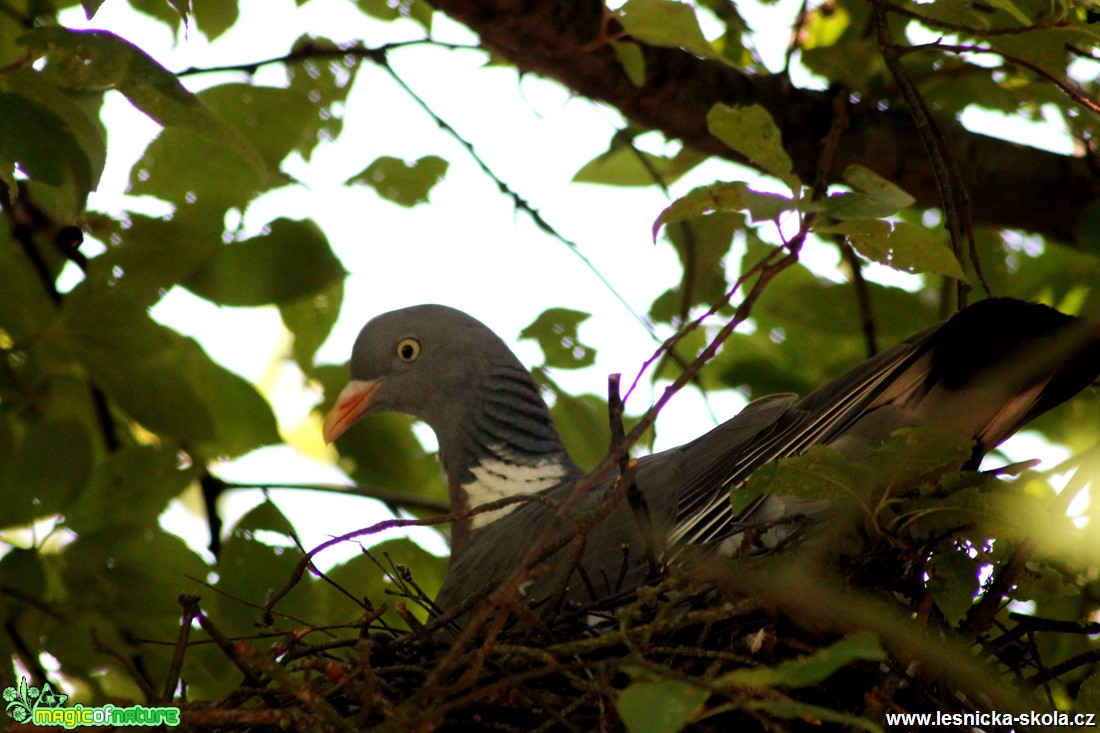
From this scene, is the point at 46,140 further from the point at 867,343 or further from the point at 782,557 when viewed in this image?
the point at 867,343

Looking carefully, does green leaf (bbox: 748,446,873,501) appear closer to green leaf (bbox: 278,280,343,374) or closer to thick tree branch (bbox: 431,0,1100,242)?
thick tree branch (bbox: 431,0,1100,242)

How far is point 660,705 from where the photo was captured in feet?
4.71

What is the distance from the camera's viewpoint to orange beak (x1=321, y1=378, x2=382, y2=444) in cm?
378

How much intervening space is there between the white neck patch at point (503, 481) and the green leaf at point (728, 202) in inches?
63.8

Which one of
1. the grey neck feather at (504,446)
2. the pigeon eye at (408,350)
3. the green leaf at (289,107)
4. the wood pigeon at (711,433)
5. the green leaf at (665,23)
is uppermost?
the green leaf at (289,107)

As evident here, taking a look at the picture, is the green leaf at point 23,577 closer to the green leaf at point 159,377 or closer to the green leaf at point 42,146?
the green leaf at point 159,377

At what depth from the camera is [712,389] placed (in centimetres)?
450

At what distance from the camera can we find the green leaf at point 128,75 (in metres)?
2.01

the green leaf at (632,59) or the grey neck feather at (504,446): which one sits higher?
the green leaf at (632,59)

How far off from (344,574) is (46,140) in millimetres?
1232

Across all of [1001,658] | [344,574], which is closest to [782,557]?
[1001,658]

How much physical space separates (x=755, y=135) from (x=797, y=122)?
2.03m

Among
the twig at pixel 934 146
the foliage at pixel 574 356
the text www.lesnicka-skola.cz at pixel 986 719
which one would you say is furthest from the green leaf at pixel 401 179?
the text www.lesnicka-skola.cz at pixel 986 719

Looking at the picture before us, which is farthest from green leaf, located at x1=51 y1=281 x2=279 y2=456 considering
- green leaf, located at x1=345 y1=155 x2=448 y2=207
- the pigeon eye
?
green leaf, located at x1=345 y1=155 x2=448 y2=207
